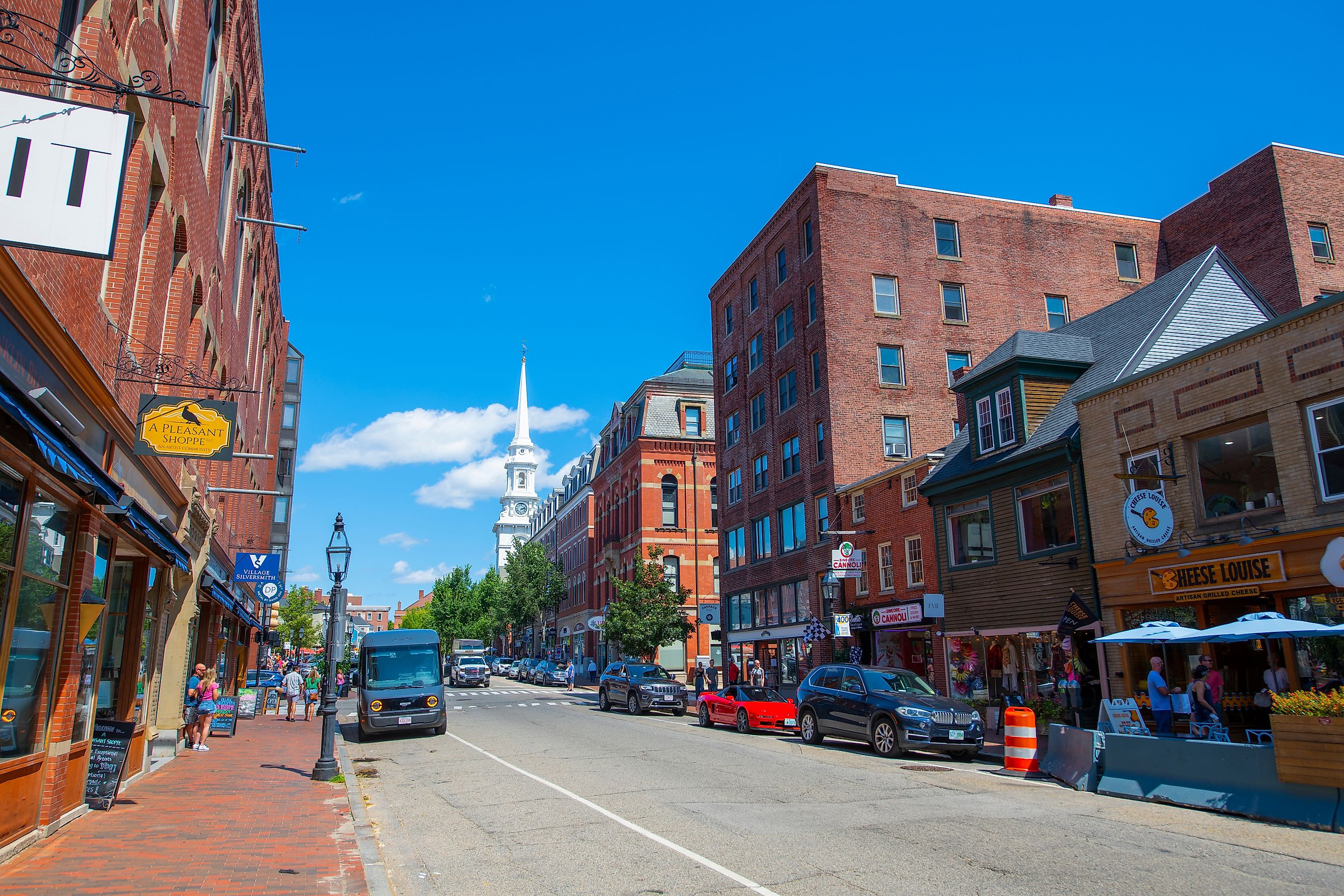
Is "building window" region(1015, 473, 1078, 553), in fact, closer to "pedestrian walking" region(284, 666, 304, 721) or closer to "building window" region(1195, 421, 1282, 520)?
"building window" region(1195, 421, 1282, 520)

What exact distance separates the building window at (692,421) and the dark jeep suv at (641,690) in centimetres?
2632

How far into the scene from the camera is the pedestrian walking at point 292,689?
28.0 m

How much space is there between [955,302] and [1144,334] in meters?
14.0

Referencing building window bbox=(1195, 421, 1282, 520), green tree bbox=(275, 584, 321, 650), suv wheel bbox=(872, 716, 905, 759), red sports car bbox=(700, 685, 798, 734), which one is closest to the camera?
building window bbox=(1195, 421, 1282, 520)

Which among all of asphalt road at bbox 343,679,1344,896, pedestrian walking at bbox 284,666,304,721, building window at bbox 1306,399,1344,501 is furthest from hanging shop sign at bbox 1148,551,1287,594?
pedestrian walking at bbox 284,666,304,721

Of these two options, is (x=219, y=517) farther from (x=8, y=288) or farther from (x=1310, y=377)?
(x=1310, y=377)

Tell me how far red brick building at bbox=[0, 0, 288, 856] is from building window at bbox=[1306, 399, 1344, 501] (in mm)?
17170

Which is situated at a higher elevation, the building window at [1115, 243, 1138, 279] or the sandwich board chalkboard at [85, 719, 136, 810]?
the building window at [1115, 243, 1138, 279]

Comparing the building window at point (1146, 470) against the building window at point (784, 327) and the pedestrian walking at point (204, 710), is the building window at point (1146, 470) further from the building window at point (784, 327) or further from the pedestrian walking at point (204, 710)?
the pedestrian walking at point (204, 710)

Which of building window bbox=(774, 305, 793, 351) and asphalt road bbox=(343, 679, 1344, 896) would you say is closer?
asphalt road bbox=(343, 679, 1344, 896)

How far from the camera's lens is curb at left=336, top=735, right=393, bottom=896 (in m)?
7.23

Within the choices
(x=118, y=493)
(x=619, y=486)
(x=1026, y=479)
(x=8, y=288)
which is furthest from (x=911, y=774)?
(x=619, y=486)

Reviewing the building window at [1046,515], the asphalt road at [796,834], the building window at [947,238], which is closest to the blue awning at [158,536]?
the asphalt road at [796,834]

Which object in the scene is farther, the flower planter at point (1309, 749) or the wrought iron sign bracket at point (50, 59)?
the flower planter at point (1309, 749)
